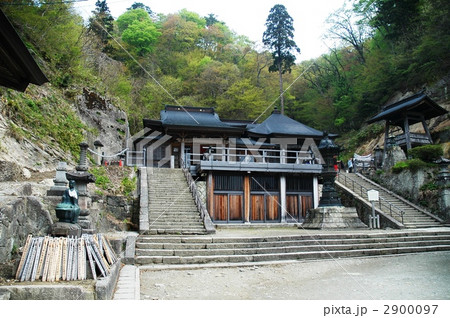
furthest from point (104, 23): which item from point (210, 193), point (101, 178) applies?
point (210, 193)

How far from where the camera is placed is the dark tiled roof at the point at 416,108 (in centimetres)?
2180

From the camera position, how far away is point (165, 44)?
47.1m

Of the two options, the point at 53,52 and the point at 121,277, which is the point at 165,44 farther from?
the point at 121,277

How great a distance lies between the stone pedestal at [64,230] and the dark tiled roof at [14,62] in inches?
120

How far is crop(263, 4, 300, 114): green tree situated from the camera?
33.7m

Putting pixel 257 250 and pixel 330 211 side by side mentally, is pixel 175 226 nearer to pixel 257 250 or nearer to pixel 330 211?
pixel 257 250

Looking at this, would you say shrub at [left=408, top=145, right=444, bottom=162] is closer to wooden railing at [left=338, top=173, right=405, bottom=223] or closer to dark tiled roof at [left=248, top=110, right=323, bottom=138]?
wooden railing at [left=338, top=173, right=405, bottom=223]

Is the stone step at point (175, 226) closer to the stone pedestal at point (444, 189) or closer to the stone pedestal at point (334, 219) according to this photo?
the stone pedestal at point (334, 219)

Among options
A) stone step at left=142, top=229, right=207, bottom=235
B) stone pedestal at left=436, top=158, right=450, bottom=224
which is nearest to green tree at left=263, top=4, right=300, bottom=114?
stone pedestal at left=436, top=158, right=450, bottom=224

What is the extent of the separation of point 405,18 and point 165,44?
3087 centimetres

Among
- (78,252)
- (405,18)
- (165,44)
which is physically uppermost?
(165,44)

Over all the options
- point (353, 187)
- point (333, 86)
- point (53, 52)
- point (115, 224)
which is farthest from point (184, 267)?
point (333, 86)

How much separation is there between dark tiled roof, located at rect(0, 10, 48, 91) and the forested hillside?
862cm

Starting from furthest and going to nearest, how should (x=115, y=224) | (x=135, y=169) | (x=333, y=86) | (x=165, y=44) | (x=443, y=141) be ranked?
(x=165, y=44) → (x=333, y=86) → (x=443, y=141) → (x=135, y=169) → (x=115, y=224)
